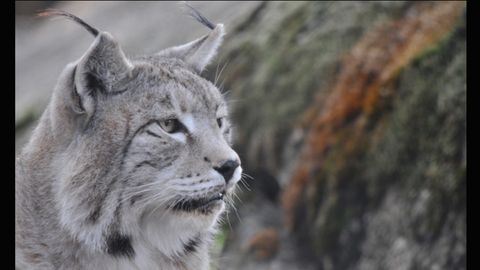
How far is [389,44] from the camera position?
8922mm

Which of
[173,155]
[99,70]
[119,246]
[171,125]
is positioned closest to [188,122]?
[171,125]

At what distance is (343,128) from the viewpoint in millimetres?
8922

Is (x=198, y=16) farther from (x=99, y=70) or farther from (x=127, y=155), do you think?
(x=127, y=155)

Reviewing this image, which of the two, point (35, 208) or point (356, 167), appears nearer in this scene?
point (35, 208)

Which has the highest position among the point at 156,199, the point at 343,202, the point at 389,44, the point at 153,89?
the point at 153,89

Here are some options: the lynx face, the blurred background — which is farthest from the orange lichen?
the lynx face

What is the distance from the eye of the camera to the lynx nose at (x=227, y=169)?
4.54 meters

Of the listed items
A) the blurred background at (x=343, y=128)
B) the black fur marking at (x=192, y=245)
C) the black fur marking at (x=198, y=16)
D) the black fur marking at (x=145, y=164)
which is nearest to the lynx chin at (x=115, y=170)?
the black fur marking at (x=145, y=164)

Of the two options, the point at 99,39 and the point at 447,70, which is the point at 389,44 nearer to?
the point at 447,70

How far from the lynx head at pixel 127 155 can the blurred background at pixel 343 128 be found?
1.55 meters

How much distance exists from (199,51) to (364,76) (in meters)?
3.89

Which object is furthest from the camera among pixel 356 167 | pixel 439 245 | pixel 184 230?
pixel 356 167

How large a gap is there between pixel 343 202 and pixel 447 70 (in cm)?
175

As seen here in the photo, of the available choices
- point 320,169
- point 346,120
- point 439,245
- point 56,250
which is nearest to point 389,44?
point 346,120
